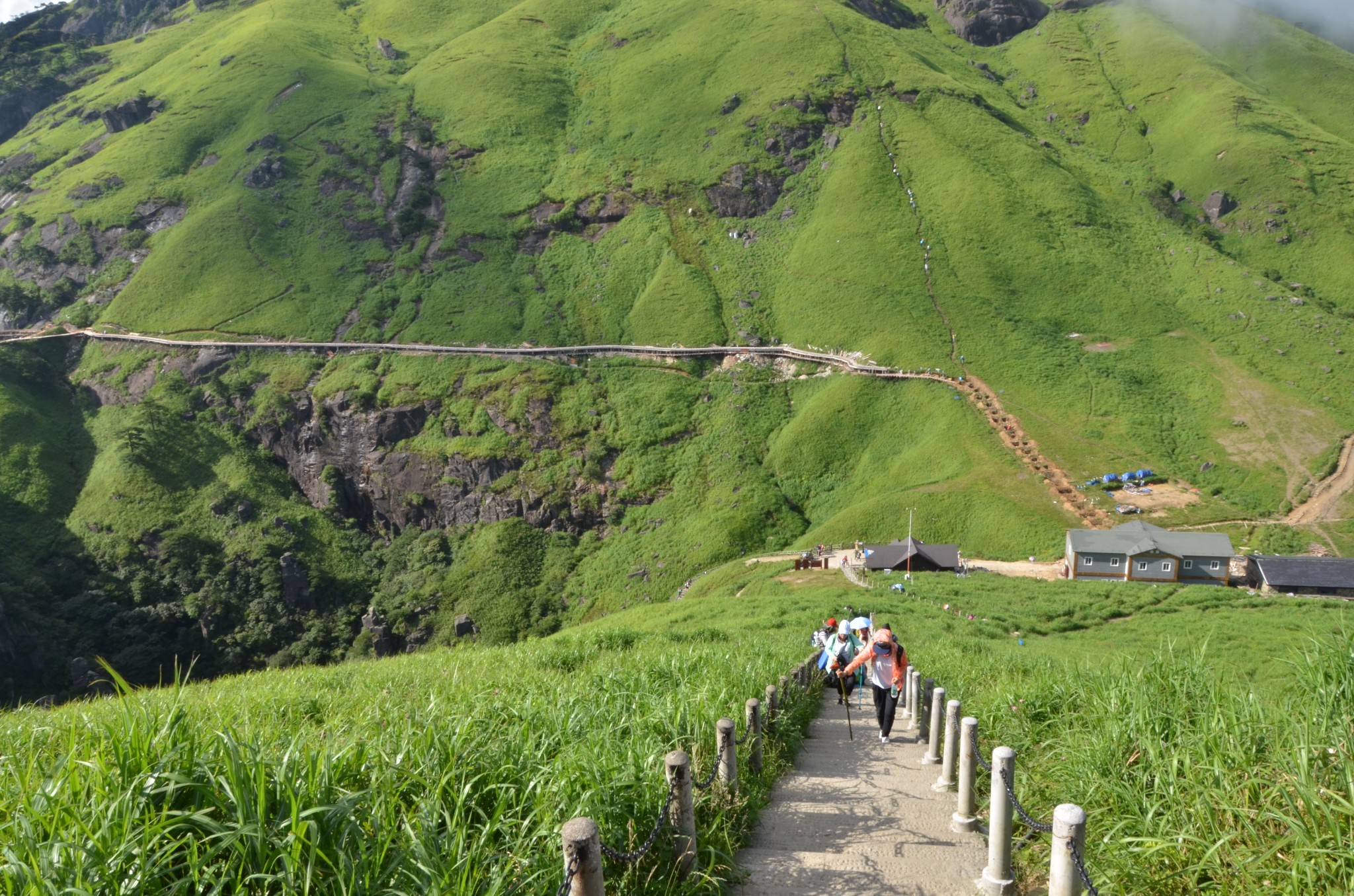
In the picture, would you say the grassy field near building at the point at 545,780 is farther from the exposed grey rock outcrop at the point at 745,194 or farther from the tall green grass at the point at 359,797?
the exposed grey rock outcrop at the point at 745,194

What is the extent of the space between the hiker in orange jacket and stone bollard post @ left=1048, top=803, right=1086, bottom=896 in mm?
5701

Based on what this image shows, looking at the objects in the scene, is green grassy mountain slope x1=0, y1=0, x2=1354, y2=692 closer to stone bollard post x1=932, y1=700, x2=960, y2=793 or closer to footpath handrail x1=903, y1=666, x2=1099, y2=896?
stone bollard post x1=932, y1=700, x2=960, y2=793

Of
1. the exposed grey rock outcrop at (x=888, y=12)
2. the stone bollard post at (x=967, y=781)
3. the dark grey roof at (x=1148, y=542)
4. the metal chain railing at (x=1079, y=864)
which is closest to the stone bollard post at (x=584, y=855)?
the metal chain railing at (x=1079, y=864)

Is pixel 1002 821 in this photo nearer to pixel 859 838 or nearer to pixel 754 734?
pixel 859 838

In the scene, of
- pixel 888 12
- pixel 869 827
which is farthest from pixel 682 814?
pixel 888 12

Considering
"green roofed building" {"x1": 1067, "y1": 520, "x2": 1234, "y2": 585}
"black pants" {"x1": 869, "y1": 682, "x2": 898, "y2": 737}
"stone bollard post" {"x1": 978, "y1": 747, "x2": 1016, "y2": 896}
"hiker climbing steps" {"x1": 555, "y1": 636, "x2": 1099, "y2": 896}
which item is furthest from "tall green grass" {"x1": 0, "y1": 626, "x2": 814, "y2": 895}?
"green roofed building" {"x1": 1067, "y1": 520, "x2": 1234, "y2": 585}

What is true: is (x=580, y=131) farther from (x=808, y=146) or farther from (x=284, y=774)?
(x=284, y=774)

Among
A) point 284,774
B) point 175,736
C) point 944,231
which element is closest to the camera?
point 284,774

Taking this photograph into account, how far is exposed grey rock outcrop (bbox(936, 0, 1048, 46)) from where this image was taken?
154375mm

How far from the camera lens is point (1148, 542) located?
40.9 m

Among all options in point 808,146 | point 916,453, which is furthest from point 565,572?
point 808,146

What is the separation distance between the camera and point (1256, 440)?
5266 centimetres

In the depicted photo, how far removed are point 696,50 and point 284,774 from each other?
130381 millimetres

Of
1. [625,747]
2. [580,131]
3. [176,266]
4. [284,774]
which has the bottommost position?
[625,747]
